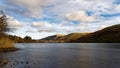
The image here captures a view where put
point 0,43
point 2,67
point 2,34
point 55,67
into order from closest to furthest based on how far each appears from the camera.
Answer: point 2,67
point 55,67
point 0,43
point 2,34

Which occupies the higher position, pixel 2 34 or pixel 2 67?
pixel 2 34

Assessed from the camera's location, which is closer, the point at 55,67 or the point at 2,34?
the point at 55,67

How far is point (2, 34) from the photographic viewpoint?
3110 inches

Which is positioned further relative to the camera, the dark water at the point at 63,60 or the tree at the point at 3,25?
the tree at the point at 3,25

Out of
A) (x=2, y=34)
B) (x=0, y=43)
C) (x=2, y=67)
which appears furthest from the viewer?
(x=2, y=34)

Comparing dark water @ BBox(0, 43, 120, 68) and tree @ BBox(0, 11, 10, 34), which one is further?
tree @ BBox(0, 11, 10, 34)

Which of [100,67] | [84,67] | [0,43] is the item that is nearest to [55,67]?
[84,67]

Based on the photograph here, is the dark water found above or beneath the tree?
beneath

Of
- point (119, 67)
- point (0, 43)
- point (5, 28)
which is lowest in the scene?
point (119, 67)

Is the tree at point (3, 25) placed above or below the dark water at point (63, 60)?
above

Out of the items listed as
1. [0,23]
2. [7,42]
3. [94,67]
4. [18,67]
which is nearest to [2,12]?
[0,23]

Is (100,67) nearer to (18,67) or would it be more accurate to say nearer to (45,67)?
(45,67)

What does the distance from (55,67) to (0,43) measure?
151 ft

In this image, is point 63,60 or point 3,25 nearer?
point 63,60
